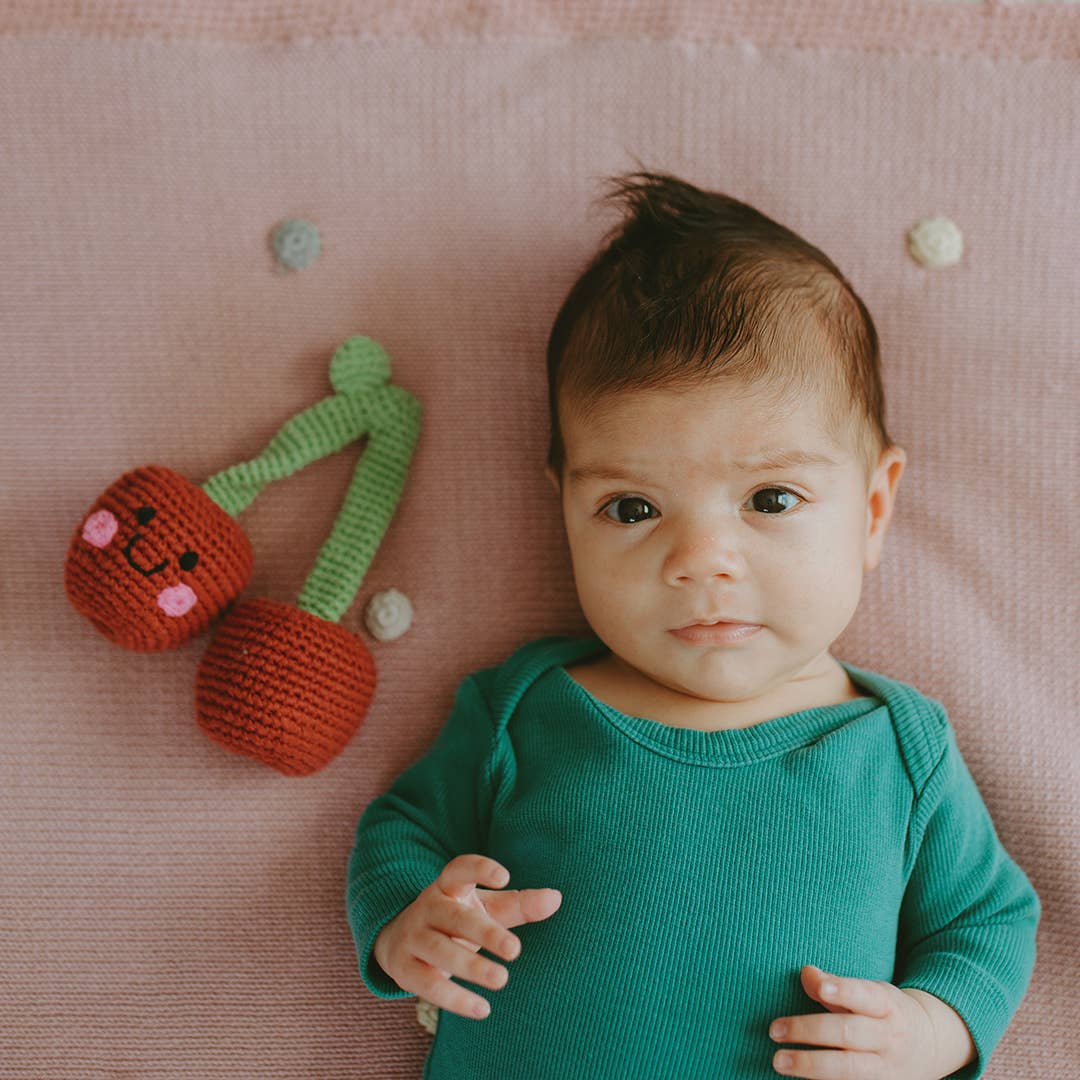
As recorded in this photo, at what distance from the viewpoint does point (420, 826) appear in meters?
1.06

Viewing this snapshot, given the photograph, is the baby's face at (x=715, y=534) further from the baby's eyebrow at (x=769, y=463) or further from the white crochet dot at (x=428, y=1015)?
the white crochet dot at (x=428, y=1015)

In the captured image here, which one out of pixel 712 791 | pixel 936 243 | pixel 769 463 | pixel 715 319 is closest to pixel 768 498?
pixel 769 463

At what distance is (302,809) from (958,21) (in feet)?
3.72

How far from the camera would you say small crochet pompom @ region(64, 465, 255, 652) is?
102 cm

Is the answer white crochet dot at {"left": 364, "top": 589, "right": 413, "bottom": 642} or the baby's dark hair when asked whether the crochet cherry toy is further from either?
the baby's dark hair

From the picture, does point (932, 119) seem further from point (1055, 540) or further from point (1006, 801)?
point (1006, 801)

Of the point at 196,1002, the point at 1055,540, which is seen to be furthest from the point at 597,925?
the point at 1055,540

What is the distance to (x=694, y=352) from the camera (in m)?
0.95

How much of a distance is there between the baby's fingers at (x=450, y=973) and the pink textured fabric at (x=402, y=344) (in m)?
0.25

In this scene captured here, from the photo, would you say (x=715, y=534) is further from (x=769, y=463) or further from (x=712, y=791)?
(x=712, y=791)

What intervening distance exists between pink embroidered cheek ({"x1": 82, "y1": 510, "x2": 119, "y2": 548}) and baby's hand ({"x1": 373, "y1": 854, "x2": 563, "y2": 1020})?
17.8 inches

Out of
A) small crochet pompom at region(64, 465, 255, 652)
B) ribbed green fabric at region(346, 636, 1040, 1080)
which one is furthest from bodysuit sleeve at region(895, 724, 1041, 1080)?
small crochet pompom at region(64, 465, 255, 652)

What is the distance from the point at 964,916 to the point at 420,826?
532 mm

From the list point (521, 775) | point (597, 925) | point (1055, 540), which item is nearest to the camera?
point (597, 925)
